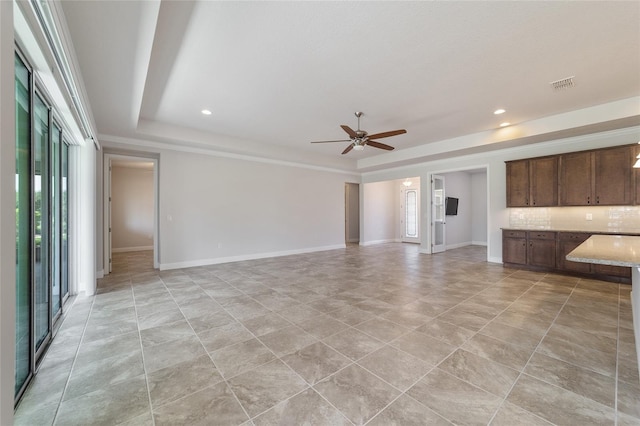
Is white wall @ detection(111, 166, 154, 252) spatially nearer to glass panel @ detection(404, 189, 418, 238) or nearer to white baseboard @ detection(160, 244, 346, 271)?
white baseboard @ detection(160, 244, 346, 271)

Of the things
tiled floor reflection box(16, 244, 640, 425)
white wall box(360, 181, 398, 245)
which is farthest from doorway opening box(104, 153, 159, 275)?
white wall box(360, 181, 398, 245)

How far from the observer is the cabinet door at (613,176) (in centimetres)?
439

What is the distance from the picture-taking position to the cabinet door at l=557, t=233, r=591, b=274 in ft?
15.6

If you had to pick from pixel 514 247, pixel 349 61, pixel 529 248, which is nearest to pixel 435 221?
pixel 514 247

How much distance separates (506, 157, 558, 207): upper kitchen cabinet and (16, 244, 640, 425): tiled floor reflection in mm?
1894

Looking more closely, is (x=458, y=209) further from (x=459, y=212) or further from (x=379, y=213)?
(x=379, y=213)

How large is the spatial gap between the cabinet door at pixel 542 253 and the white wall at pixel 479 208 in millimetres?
4355

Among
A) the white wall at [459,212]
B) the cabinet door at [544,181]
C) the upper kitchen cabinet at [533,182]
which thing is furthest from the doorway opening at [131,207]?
the cabinet door at [544,181]

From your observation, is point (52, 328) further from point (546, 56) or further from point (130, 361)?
point (546, 56)

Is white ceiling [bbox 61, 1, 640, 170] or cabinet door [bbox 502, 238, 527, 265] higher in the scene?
white ceiling [bbox 61, 1, 640, 170]

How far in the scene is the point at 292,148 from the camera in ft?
22.9

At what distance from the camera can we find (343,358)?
→ 2.19 m

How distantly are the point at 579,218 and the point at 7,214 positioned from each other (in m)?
7.63

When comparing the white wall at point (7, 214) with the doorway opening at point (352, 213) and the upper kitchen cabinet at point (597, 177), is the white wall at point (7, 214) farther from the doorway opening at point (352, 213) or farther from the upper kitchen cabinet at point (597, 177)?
the doorway opening at point (352, 213)
